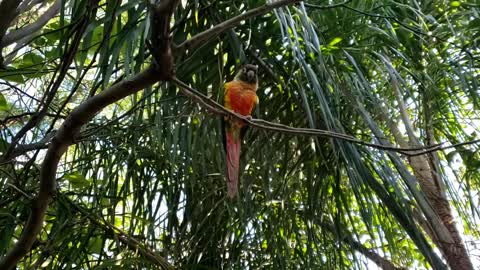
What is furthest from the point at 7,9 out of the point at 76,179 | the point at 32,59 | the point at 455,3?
the point at 455,3

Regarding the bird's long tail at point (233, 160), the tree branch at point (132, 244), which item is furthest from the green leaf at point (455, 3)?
the tree branch at point (132, 244)

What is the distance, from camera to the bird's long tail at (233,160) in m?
1.45

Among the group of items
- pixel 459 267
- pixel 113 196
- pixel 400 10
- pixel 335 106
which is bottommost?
pixel 459 267

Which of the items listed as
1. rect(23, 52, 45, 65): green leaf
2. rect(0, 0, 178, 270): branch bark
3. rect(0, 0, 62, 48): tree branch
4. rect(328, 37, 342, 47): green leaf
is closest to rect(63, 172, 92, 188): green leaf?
rect(0, 0, 178, 270): branch bark

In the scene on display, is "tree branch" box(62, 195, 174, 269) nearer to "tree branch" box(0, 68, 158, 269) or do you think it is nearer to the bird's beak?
"tree branch" box(0, 68, 158, 269)

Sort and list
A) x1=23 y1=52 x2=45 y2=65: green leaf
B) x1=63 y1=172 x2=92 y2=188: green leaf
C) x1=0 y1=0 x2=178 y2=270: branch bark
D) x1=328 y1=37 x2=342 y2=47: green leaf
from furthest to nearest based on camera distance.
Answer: x1=23 y1=52 x2=45 y2=65: green leaf
x1=328 y1=37 x2=342 y2=47: green leaf
x1=63 y1=172 x2=92 y2=188: green leaf
x1=0 y1=0 x2=178 y2=270: branch bark

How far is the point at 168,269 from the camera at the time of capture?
1.42 metres

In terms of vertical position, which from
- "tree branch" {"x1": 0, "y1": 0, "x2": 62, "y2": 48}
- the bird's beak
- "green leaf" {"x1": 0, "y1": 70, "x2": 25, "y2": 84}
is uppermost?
"tree branch" {"x1": 0, "y1": 0, "x2": 62, "y2": 48}

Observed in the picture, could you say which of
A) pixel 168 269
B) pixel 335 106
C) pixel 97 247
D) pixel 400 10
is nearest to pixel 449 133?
pixel 400 10

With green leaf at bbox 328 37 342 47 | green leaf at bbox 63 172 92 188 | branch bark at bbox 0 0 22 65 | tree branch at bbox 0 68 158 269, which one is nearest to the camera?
tree branch at bbox 0 68 158 269

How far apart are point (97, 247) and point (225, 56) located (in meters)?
0.67

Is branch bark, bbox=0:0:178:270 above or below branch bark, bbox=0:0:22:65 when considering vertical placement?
below

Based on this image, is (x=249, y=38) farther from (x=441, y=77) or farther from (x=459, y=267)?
(x=459, y=267)

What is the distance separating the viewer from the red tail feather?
145cm
